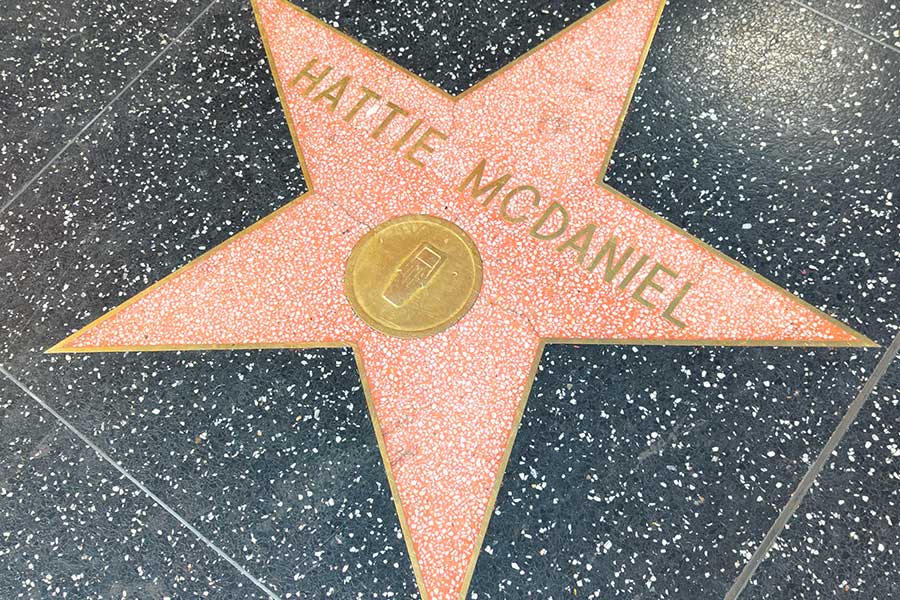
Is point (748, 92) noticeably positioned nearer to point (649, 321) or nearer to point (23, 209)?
point (649, 321)

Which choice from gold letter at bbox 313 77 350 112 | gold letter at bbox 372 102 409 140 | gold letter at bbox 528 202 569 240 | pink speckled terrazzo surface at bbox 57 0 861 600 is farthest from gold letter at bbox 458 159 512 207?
gold letter at bbox 313 77 350 112

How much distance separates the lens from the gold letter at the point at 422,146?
4.62 ft

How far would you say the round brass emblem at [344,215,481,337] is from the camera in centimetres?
128

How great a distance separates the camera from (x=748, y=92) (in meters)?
1.42

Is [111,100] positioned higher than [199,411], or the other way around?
[111,100]

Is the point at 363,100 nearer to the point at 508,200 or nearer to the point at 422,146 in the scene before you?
the point at 422,146

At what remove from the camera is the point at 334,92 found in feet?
4.83

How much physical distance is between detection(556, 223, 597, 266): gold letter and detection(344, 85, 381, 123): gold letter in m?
0.56

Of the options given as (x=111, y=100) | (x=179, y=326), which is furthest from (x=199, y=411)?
(x=111, y=100)

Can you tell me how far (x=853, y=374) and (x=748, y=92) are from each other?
0.66m

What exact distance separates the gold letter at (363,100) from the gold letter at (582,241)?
0.56m

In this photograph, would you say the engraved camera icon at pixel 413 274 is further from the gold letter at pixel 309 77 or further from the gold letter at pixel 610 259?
the gold letter at pixel 309 77

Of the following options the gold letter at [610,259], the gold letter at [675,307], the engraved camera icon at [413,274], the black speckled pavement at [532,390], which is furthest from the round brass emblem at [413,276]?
the gold letter at [675,307]

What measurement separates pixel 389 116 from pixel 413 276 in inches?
16.1
